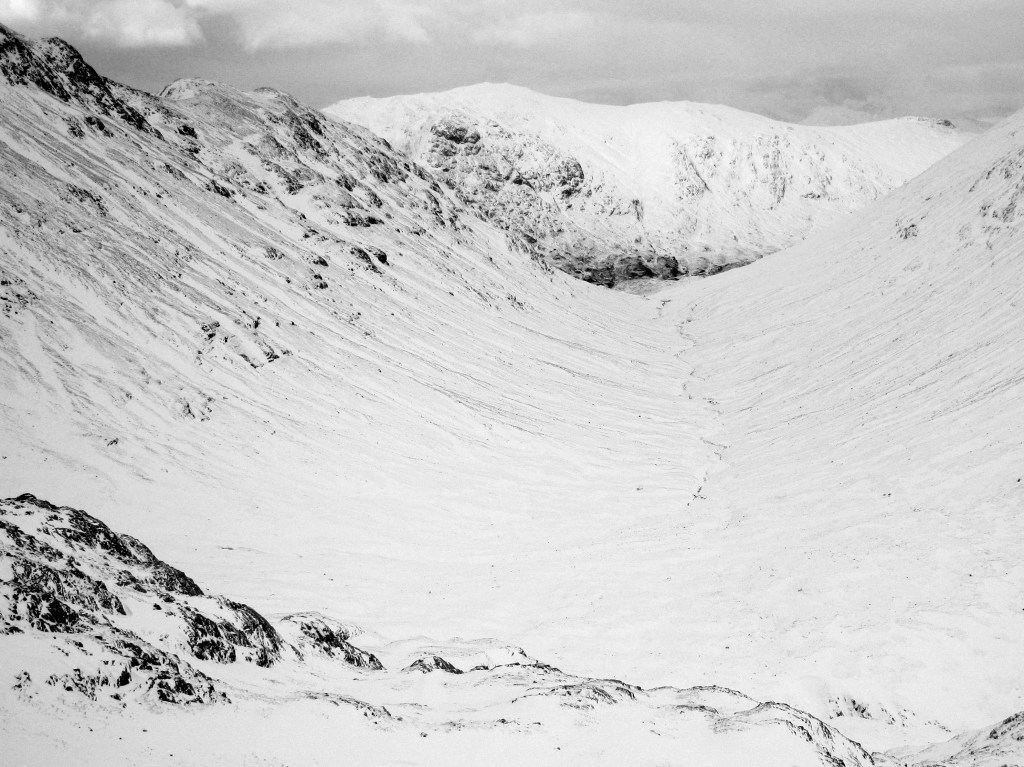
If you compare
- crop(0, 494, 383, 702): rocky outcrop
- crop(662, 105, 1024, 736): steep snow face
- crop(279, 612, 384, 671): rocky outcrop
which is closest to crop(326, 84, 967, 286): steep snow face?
crop(662, 105, 1024, 736): steep snow face

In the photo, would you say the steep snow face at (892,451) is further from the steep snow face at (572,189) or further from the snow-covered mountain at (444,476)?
the steep snow face at (572,189)

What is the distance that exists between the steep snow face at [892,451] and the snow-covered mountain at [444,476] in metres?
0.26

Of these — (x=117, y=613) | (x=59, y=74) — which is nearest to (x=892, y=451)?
(x=117, y=613)

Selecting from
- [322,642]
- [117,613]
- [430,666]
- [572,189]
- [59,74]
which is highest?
[572,189]

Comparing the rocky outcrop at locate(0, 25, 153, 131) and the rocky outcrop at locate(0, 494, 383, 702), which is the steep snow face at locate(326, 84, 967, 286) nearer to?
the rocky outcrop at locate(0, 25, 153, 131)

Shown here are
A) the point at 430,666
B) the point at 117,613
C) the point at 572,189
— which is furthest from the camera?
the point at 572,189

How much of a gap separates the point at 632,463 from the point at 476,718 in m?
38.8

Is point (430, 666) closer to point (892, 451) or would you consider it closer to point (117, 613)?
point (117, 613)

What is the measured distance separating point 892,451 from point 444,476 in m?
28.0

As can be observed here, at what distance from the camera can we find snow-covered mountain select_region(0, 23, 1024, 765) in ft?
57.3

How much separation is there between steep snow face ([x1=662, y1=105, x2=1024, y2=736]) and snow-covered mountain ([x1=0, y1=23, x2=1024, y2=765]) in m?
0.26

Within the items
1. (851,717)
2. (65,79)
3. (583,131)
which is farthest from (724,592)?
(583,131)

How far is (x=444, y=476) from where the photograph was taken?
51594 mm

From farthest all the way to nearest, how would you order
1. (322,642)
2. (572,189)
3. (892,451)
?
1. (572,189)
2. (892,451)
3. (322,642)
